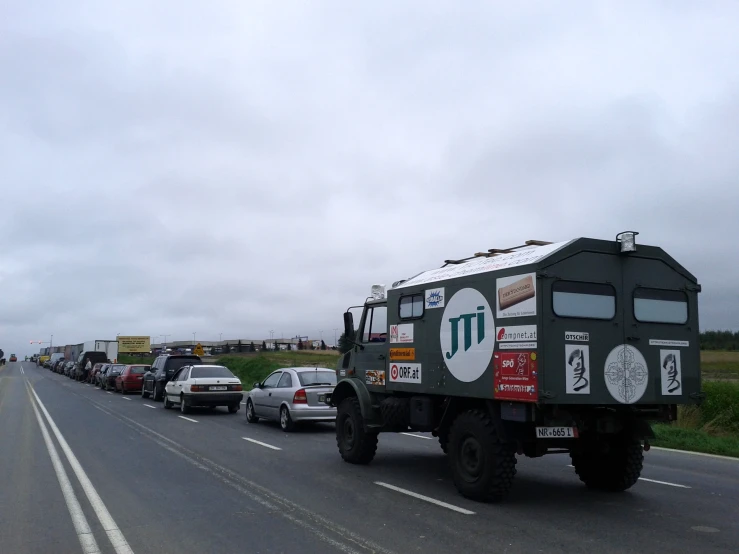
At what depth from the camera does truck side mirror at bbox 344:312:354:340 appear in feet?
39.5

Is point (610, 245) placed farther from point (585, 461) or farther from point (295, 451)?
point (295, 451)

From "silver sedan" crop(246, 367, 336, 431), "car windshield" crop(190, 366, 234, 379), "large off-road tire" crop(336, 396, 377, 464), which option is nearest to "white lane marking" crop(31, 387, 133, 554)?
"large off-road tire" crop(336, 396, 377, 464)

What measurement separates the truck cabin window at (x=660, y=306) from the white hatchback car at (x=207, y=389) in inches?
625

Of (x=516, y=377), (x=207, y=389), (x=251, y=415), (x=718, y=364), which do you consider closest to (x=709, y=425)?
(x=516, y=377)

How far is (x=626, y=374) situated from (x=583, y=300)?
1.07 meters

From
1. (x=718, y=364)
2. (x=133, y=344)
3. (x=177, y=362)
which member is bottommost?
(x=177, y=362)

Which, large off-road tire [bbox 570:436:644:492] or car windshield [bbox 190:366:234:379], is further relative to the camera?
car windshield [bbox 190:366:234:379]

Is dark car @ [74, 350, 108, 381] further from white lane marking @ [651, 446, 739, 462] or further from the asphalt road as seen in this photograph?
white lane marking @ [651, 446, 739, 462]

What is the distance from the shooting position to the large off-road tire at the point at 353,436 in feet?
37.9

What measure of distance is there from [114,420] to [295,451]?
337 inches

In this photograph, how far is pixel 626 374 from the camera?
855 cm

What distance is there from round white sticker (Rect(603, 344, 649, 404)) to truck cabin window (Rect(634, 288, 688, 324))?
506 mm

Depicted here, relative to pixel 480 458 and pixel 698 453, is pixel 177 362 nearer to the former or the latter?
pixel 698 453

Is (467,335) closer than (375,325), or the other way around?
(467,335)
